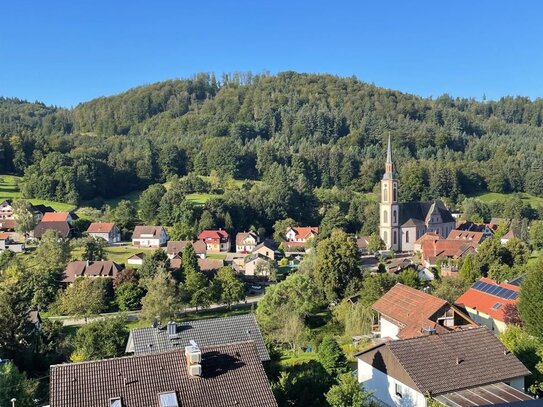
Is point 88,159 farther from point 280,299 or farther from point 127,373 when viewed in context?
point 127,373

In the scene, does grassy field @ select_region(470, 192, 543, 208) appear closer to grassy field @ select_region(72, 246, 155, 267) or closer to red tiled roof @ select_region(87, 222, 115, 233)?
grassy field @ select_region(72, 246, 155, 267)

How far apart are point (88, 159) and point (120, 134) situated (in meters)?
49.4

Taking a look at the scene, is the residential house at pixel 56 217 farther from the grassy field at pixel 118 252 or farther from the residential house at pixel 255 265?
the residential house at pixel 255 265

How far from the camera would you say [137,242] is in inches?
2282

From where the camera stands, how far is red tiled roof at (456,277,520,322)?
86.6 ft

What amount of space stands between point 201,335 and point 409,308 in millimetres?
9537

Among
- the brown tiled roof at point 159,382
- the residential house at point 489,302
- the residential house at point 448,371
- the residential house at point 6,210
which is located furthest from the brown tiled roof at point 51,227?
the residential house at point 448,371

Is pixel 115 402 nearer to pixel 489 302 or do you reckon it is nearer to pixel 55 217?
pixel 489 302

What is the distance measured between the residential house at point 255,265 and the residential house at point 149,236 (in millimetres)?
13085

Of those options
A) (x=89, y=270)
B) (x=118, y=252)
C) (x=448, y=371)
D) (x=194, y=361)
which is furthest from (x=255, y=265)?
(x=194, y=361)

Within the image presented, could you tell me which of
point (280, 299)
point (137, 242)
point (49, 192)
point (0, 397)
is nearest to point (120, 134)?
point (49, 192)

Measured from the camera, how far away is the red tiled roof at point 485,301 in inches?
1039

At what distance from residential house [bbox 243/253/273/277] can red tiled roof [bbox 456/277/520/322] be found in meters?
19.6

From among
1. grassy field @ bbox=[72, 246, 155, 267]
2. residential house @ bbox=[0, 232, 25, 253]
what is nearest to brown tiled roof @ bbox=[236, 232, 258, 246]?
grassy field @ bbox=[72, 246, 155, 267]
